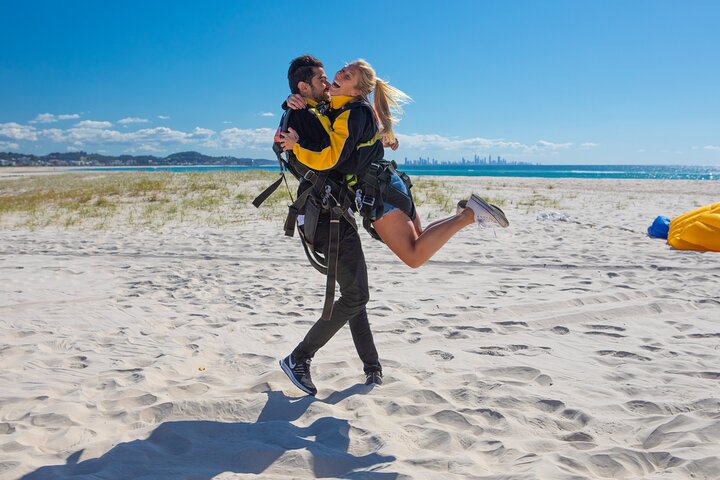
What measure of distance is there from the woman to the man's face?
6cm

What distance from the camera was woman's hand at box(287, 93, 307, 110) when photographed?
3330mm

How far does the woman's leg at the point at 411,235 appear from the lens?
350cm

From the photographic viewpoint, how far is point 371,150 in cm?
340

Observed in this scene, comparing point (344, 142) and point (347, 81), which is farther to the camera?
point (347, 81)

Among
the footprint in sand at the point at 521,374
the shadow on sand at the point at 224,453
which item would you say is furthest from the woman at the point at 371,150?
the shadow on sand at the point at 224,453

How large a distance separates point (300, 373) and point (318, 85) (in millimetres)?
1877

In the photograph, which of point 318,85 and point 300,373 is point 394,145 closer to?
point 318,85

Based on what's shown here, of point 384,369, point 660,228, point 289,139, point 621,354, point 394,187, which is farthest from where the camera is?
point 660,228

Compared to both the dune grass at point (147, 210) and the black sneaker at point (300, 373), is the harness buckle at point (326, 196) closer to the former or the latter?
the black sneaker at point (300, 373)

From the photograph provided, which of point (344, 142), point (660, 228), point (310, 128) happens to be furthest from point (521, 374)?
point (660, 228)

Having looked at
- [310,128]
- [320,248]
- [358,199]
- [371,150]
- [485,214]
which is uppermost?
[310,128]

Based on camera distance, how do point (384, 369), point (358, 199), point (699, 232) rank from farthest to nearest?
point (699, 232) → point (384, 369) → point (358, 199)

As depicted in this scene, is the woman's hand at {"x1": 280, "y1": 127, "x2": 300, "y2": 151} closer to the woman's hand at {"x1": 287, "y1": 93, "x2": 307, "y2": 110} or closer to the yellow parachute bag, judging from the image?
the woman's hand at {"x1": 287, "y1": 93, "x2": 307, "y2": 110}

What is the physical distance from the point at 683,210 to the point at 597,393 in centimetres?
1562
